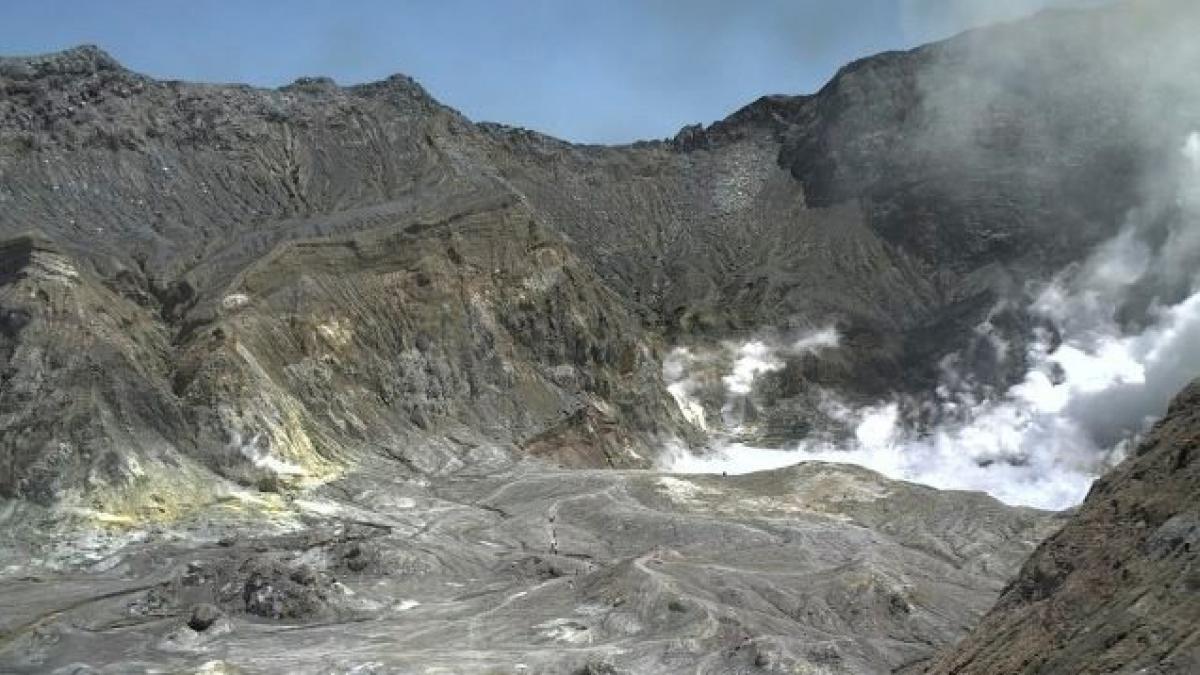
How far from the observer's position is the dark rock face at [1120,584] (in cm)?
2386

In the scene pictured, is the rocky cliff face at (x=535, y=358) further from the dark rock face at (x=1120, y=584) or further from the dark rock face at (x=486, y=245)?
the dark rock face at (x=486, y=245)

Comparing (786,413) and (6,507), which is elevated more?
(786,413)

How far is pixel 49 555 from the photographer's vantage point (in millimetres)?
63406

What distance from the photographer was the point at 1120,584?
26344 millimetres

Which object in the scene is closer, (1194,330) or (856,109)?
(1194,330)

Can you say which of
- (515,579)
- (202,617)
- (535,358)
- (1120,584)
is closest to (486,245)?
(535,358)

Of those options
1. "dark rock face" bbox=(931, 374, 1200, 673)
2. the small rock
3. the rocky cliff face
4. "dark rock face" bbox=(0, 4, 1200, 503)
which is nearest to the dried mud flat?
the small rock

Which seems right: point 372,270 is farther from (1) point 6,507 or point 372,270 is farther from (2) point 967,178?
(2) point 967,178

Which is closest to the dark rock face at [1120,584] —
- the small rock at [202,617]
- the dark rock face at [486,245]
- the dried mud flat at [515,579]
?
the dried mud flat at [515,579]

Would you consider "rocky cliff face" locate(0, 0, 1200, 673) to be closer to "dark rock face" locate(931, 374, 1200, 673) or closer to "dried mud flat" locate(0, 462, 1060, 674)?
"dark rock face" locate(931, 374, 1200, 673)

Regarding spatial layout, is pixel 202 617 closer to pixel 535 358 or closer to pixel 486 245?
pixel 535 358

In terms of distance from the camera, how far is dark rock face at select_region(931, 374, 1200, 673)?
23.9m

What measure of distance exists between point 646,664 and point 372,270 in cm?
5553

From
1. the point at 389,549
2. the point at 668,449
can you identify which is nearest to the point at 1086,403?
the point at 668,449
